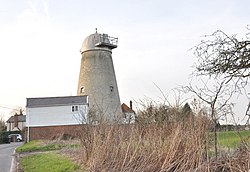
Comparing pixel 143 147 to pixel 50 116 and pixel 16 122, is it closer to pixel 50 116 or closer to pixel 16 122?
pixel 50 116

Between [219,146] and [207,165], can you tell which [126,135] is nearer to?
[219,146]

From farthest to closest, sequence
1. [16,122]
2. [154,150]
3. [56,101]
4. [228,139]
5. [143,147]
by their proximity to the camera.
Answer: [16,122], [56,101], [143,147], [154,150], [228,139]

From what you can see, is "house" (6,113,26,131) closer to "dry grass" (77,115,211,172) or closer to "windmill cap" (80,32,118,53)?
"windmill cap" (80,32,118,53)

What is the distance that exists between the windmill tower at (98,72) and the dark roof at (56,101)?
0.95 metres

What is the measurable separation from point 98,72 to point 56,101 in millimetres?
6959

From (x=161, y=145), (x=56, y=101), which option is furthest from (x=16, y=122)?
(x=161, y=145)

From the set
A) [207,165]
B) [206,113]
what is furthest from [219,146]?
[207,165]

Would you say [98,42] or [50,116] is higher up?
[98,42]

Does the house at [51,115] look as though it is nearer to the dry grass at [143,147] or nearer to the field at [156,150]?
the dry grass at [143,147]

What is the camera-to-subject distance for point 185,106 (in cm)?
802

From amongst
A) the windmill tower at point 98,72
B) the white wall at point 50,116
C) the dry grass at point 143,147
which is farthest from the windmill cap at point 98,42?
the dry grass at point 143,147

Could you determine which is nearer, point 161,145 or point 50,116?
point 161,145

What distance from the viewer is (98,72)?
46.3m

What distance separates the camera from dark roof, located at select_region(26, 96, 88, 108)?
4625 centimetres
